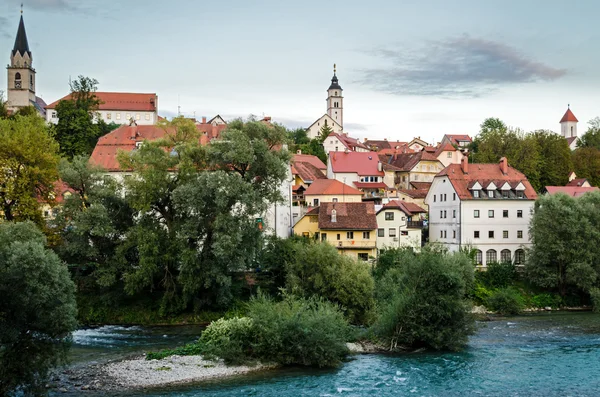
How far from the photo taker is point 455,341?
110ft

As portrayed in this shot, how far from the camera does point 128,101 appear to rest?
114875 millimetres

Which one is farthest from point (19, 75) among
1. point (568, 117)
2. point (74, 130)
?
point (568, 117)

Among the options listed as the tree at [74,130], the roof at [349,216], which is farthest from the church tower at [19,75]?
the roof at [349,216]

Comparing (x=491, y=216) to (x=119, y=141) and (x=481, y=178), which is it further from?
(x=119, y=141)

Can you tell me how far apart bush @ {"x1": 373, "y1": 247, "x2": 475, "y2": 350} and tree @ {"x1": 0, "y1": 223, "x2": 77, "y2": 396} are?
17299mm

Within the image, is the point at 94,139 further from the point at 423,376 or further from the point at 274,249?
the point at 423,376

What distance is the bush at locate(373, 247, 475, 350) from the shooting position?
110 ft

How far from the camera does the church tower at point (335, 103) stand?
16200 cm

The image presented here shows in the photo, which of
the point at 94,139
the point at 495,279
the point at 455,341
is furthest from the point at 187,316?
the point at 94,139

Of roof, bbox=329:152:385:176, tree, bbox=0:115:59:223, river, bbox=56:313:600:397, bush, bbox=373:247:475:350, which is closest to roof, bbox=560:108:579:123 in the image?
roof, bbox=329:152:385:176

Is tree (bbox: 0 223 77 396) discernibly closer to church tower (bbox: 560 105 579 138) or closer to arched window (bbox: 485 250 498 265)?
arched window (bbox: 485 250 498 265)

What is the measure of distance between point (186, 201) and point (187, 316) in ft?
26.8

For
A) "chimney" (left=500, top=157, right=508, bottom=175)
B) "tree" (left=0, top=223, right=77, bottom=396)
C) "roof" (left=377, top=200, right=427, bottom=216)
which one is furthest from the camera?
"chimney" (left=500, top=157, right=508, bottom=175)

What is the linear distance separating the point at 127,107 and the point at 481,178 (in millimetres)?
75066
